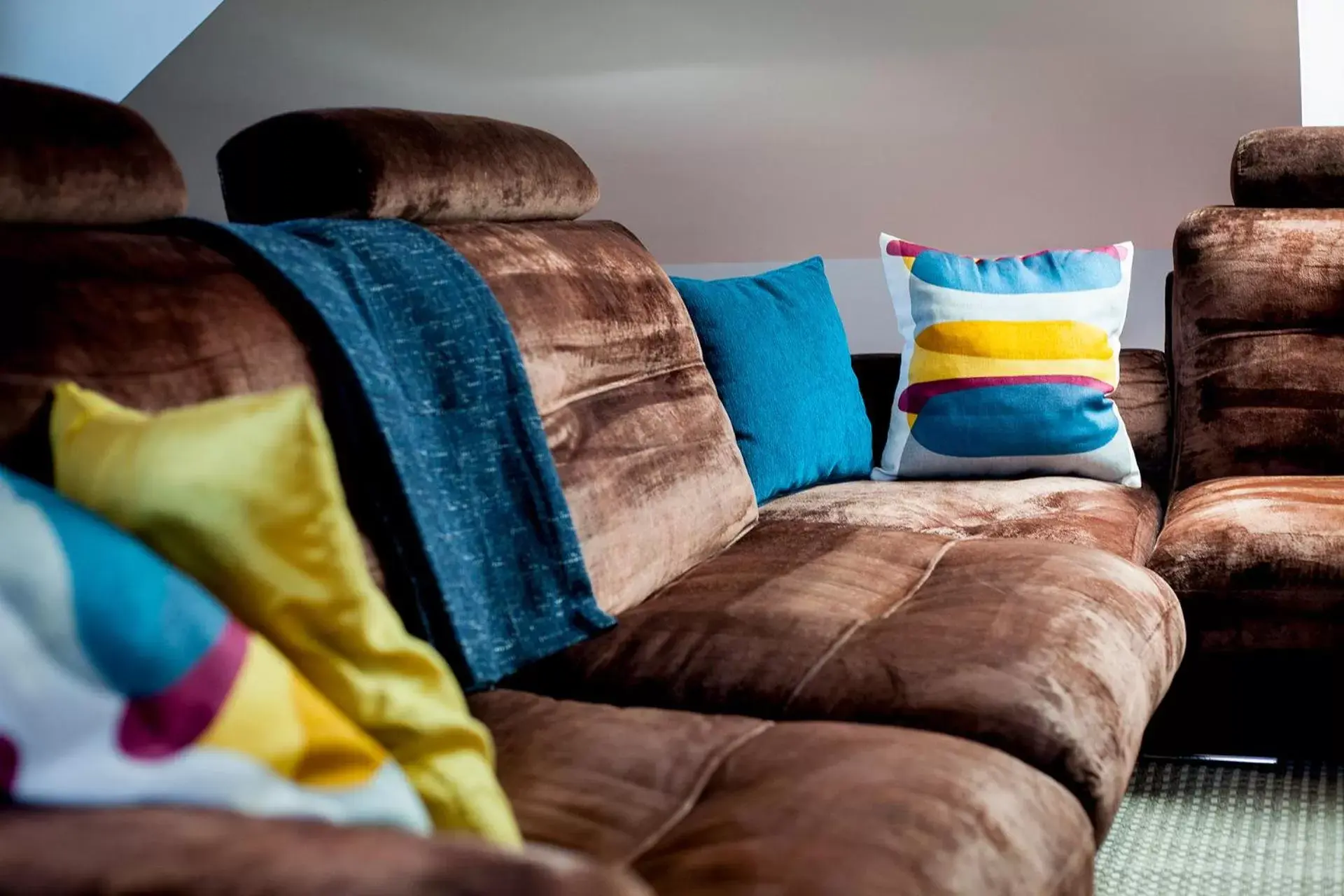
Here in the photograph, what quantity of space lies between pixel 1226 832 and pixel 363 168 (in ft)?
4.46

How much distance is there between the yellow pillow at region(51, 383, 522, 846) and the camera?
79 cm

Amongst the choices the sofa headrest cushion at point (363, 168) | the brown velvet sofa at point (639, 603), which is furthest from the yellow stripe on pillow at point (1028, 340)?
the sofa headrest cushion at point (363, 168)

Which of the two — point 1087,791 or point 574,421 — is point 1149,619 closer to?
→ point 1087,791

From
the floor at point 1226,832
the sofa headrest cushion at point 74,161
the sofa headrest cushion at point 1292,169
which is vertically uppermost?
the sofa headrest cushion at point 74,161

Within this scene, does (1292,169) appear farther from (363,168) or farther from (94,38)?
(94,38)

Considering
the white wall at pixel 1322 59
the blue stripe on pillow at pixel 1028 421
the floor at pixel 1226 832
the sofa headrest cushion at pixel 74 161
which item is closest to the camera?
the sofa headrest cushion at pixel 74 161

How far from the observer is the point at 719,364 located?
6.73 feet

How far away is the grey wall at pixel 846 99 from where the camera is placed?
317cm

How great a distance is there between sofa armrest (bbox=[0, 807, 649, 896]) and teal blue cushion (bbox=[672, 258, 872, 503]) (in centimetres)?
147

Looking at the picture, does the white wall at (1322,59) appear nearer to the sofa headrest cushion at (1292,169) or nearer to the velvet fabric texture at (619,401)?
the sofa headrest cushion at (1292,169)

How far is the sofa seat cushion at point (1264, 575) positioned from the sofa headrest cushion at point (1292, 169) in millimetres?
744

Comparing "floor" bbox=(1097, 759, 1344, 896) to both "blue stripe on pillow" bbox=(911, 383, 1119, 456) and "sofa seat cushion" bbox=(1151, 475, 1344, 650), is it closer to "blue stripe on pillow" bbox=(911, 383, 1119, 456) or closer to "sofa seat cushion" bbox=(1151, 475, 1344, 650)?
"sofa seat cushion" bbox=(1151, 475, 1344, 650)

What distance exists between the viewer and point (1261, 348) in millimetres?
2281

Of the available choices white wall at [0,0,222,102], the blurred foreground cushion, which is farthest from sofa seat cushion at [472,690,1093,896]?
white wall at [0,0,222,102]
